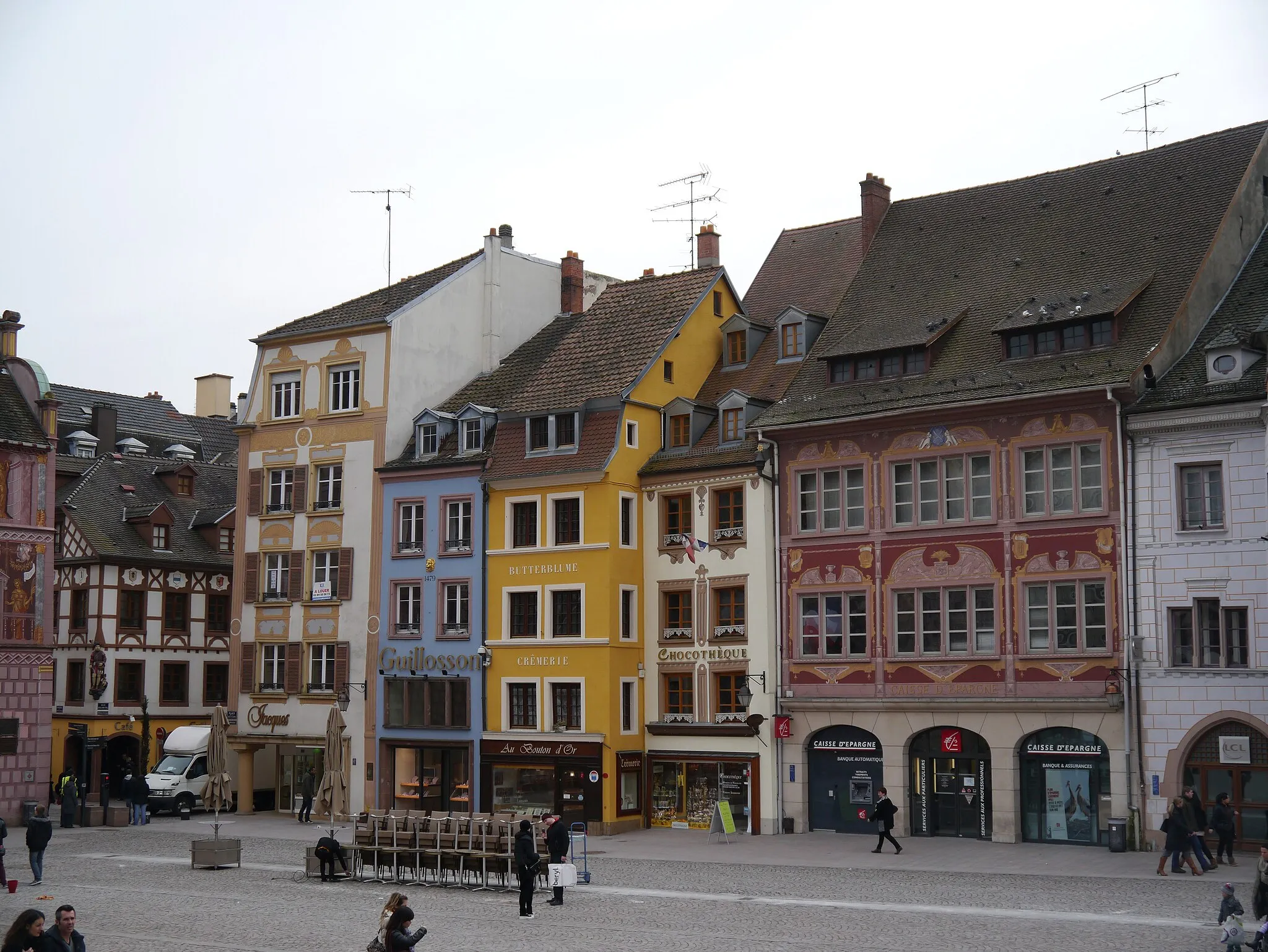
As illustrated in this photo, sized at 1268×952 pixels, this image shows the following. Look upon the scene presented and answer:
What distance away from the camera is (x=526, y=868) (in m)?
27.5

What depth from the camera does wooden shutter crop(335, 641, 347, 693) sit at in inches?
1966

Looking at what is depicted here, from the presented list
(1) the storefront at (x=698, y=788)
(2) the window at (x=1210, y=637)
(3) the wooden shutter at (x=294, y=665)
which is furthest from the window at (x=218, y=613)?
(2) the window at (x=1210, y=637)

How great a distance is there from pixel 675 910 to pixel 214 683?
3734 cm

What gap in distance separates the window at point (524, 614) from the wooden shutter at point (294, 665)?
8.28m

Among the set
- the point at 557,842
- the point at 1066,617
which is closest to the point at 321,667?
the point at 557,842

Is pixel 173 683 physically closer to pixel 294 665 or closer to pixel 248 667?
pixel 248 667

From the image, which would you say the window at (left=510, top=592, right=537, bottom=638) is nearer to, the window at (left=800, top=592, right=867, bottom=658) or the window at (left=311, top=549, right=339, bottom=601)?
the window at (left=311, top=549, right=339, bottom=601)

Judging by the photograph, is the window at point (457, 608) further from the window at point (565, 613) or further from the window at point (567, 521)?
the window at point (567, 521)

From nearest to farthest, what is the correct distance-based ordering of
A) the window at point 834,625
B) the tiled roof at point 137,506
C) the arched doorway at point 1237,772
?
the arched doorway at point 1237,772
the window at point 834,625
the tiled roof at point 137,506

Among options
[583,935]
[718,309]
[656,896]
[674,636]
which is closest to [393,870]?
[656,896]

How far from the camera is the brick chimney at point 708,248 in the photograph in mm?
53031

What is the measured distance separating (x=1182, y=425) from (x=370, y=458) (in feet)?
81.6

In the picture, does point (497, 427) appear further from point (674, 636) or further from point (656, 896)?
point (656, 896)

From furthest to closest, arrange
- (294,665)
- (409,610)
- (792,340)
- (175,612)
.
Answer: (175,612), (294,665), (409,610), (792,340)
